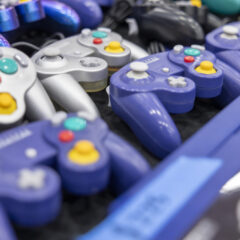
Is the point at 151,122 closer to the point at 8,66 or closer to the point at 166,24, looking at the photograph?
the point at 8,66

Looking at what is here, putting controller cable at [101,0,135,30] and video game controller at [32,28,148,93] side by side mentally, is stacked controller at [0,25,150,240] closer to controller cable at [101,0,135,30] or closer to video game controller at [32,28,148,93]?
video game controller at [32,28,148,93]

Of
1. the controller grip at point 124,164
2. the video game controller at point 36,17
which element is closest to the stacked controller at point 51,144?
the controller grip at point 124,164

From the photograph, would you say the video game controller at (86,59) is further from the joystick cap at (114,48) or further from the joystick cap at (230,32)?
the joystick cap at (230,32)

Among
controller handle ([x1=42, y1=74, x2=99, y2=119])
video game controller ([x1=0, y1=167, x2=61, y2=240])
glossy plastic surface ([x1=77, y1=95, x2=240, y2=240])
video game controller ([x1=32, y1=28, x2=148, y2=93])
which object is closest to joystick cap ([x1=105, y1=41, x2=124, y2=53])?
video game controller ([x1=32, y1=28, x2=148, y2=93])

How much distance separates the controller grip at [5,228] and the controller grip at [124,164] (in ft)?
0.42

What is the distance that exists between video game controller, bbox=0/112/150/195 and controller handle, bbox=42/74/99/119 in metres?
0.09

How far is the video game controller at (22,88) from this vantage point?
1.69 ft

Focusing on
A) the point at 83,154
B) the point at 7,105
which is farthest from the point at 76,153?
the point at 7,105

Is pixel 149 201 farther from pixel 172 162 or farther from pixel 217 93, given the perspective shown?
pixel 217 93

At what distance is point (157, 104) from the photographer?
1.79 feet

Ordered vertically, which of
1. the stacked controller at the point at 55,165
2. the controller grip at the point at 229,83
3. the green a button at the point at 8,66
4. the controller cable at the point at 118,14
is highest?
the green a button at the point at 8,66

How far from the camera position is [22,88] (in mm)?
536

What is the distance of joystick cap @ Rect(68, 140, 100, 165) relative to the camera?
1.34ft

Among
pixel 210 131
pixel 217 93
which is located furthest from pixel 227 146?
pixel 217 93
